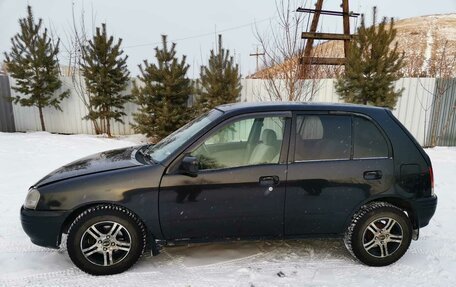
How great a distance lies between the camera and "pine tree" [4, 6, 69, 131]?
9.93m

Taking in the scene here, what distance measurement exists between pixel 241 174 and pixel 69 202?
158 centimetres

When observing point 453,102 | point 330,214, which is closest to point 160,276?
point 330,214

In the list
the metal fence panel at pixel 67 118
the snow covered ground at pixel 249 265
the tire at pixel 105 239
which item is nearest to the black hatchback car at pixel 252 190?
the tire at pixel 105 239

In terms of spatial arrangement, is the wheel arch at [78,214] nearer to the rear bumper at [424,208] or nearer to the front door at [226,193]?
the front door at [226,193]

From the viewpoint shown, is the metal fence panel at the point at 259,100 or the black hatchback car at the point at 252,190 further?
the metal fence panel at the point at 259,100

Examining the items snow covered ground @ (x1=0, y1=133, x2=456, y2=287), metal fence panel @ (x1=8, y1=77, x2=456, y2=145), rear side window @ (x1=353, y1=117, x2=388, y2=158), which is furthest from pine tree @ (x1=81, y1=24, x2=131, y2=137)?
rear side window @ (x1=353, y1=117, x2=388, y2=158)

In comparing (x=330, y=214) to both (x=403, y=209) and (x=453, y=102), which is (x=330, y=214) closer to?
(x=403, y=209)

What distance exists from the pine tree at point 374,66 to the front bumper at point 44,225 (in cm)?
848

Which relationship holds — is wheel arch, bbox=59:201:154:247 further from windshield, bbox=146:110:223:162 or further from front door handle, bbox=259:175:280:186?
A: front door handle, bbox=259:175:280:186

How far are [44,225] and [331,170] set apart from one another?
2.73 meters

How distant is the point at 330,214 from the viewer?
3.15 m

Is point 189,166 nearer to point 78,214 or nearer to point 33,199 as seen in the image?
point 78,214

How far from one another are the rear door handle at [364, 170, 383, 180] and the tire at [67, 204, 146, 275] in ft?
7.30

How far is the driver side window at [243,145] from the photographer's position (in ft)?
10.0
